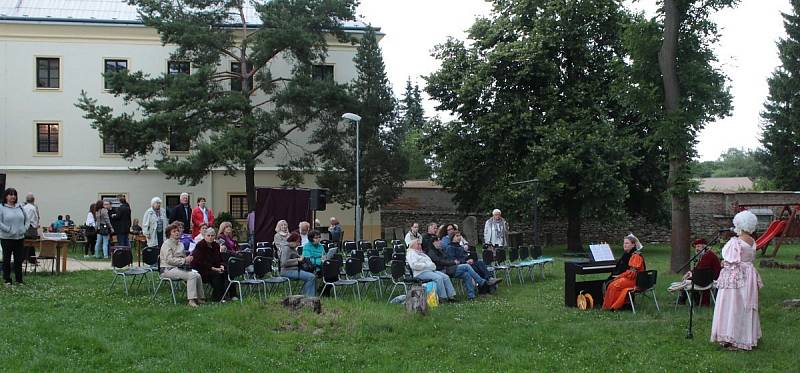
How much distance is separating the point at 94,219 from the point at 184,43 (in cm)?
786

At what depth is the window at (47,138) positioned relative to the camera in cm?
3159

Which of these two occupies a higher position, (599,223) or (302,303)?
(599,223)

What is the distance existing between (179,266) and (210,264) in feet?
1.62

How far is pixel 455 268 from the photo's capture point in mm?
13000

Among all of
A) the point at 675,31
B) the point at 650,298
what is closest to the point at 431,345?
the point at 650,298

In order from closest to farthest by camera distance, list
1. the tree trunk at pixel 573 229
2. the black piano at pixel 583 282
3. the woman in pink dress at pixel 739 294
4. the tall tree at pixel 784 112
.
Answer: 1. the woman in pink dress at pixel 739 294
2. the black piano at pixel 583 282
3. the tree trunk at pixel 573 229
4. the tall tree at pixel 784 112

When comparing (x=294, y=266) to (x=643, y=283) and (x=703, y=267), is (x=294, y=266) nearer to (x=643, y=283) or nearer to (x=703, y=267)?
(x=643, y=283)

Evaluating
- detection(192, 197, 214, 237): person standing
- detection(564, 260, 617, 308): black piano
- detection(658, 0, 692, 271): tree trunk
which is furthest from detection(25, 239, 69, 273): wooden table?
detection(658, 0, 692, 271): tree trunk

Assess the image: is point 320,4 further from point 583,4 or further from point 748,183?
point 748,183

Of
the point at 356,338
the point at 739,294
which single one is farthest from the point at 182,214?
the point at 739,294

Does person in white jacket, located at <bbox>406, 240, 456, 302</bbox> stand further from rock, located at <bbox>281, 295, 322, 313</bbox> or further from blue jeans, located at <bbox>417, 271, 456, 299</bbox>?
rock, located at <bbox>281, 295, 322, 313</bbox>

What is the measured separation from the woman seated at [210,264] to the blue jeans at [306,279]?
104 cm

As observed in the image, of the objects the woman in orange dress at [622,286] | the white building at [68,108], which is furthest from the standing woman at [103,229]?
the woman in orange dress at [622,286]

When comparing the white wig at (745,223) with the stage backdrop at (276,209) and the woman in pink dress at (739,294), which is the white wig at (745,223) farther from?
the stage backdrop at (276,209)
